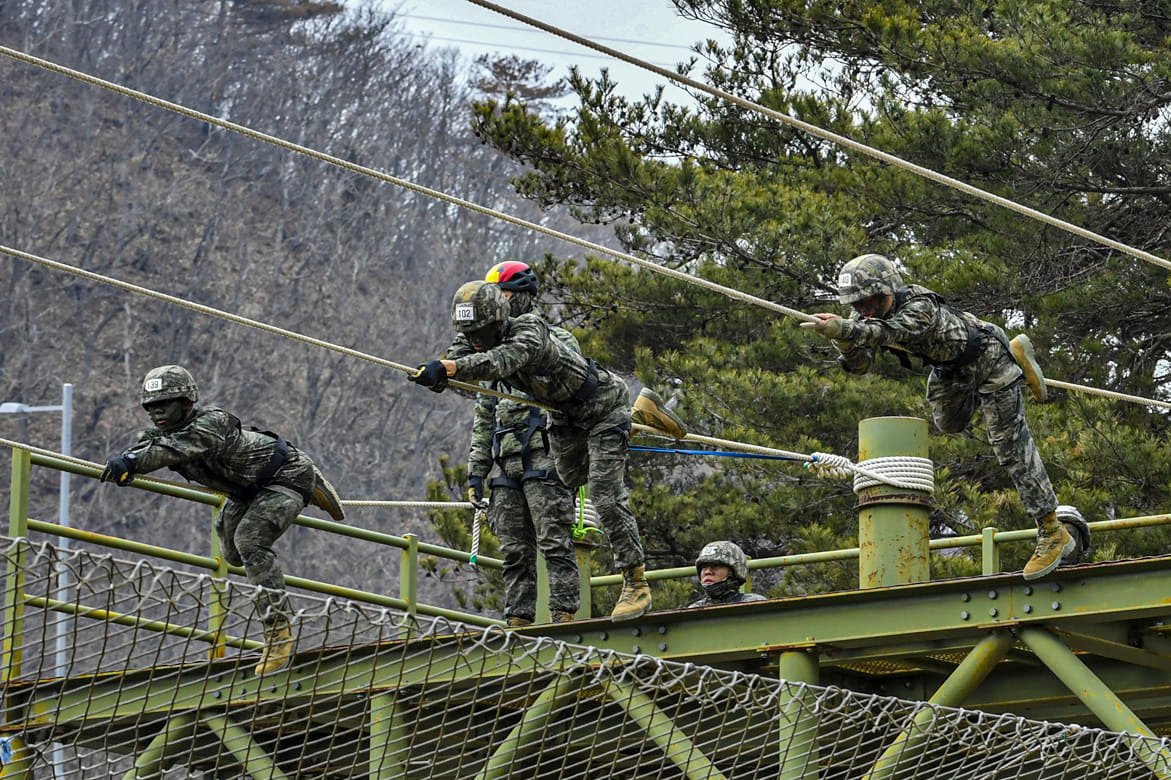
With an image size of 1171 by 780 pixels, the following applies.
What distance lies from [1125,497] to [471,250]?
48548 millimetres

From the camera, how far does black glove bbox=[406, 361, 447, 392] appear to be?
8782mm

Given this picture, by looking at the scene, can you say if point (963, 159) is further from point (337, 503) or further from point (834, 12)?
point (337, 503)

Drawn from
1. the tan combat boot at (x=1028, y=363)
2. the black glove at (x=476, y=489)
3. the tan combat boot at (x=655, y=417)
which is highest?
the tan combat boot at (x=1028, y=363)

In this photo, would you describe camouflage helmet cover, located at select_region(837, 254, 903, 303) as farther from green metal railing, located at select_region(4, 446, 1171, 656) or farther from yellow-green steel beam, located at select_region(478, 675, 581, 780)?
yellow-green steel beam, located at select_region(478, 675, 581, 780)

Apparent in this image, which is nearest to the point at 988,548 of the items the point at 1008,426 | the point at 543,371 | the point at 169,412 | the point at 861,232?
the point at 1008,426

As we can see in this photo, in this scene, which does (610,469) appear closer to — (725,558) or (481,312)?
(481,312)

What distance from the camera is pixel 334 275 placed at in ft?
209

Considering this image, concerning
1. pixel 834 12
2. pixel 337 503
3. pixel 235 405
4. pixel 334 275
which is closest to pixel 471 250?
pixel 334 275

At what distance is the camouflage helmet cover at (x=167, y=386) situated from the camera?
10141 millimetres

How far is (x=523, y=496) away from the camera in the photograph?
35.3 ft

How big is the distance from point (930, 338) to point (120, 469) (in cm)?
396

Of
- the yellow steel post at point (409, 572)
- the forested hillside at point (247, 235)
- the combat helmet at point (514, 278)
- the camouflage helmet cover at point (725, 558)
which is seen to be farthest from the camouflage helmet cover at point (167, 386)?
the forested hillside at point (247, 235)

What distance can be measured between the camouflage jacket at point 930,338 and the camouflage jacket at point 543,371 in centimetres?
133

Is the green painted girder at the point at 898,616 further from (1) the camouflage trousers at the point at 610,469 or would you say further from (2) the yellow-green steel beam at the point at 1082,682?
(1) the camouflage trousers at the point at 610,469
